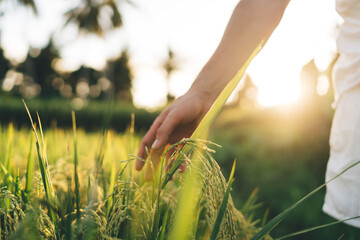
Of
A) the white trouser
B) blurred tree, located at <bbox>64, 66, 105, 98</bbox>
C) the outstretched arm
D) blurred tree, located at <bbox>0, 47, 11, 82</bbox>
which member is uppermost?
the outstretched arm

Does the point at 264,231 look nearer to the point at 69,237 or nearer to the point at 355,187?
the point at 69,237

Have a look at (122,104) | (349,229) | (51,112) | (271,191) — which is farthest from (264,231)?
(122,104)

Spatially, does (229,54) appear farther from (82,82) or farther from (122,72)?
(82,82)

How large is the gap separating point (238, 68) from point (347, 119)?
619 mm

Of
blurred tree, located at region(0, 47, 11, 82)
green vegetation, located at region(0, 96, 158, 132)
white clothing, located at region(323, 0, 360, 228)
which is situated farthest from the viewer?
blurred tree, located at region(0, 47, 11, 82)

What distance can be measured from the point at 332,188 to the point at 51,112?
10823 mm

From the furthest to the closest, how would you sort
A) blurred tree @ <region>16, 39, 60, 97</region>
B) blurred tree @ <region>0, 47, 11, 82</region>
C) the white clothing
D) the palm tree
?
blurred tree @ <region>16, 39, 60, 97</region>
blurred tree @ <region>0, 47, 11, 82</region>
the palm tree
the white clothing

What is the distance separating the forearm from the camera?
111cm

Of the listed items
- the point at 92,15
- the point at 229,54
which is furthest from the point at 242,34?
the point at 92,15

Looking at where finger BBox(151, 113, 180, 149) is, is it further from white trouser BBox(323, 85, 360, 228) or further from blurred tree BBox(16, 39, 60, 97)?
blurred tree BBox(16, 39, 60, 97)

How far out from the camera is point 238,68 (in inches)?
45.5

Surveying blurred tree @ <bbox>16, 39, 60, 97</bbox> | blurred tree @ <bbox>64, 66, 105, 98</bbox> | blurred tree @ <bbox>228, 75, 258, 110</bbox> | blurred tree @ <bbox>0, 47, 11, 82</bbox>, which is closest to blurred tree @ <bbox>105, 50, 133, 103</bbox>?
blurred tree @ <bbox>64, 66, 105, 98</bbox>

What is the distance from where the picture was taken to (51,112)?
10617 mm

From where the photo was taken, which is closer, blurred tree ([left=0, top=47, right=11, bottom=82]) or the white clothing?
the white clothing
